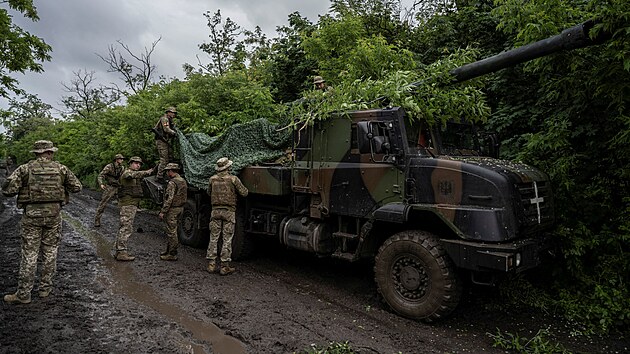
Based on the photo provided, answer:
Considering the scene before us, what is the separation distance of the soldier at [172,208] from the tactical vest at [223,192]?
91 centimetres

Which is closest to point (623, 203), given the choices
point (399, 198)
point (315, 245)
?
point (399, 198)

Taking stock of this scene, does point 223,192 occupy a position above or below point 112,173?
below

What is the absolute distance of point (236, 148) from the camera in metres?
7.72

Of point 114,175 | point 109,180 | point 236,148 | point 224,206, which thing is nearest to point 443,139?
point 224,206

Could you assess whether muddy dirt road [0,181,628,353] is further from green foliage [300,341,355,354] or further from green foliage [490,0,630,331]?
green foliage [490,0,630,331]

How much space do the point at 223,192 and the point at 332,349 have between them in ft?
10.9

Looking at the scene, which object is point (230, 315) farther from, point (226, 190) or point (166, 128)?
point (166, 128)

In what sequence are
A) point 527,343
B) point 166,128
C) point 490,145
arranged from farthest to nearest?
point 166,128
point 490,145
point 527,343

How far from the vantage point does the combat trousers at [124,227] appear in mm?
7141

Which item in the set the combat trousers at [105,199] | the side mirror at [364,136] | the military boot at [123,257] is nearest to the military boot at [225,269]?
the military boot at [123,257]

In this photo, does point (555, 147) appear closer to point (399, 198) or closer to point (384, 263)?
point (399, 198)

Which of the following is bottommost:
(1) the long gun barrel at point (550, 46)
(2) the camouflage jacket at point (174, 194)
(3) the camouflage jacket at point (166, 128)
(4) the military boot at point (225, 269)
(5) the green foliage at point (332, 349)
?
(5) the green foliage at point (332, 349)

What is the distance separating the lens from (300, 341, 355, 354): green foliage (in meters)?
3.94

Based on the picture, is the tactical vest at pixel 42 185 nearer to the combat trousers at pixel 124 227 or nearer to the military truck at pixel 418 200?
the combat trousers at pixel 124 227
